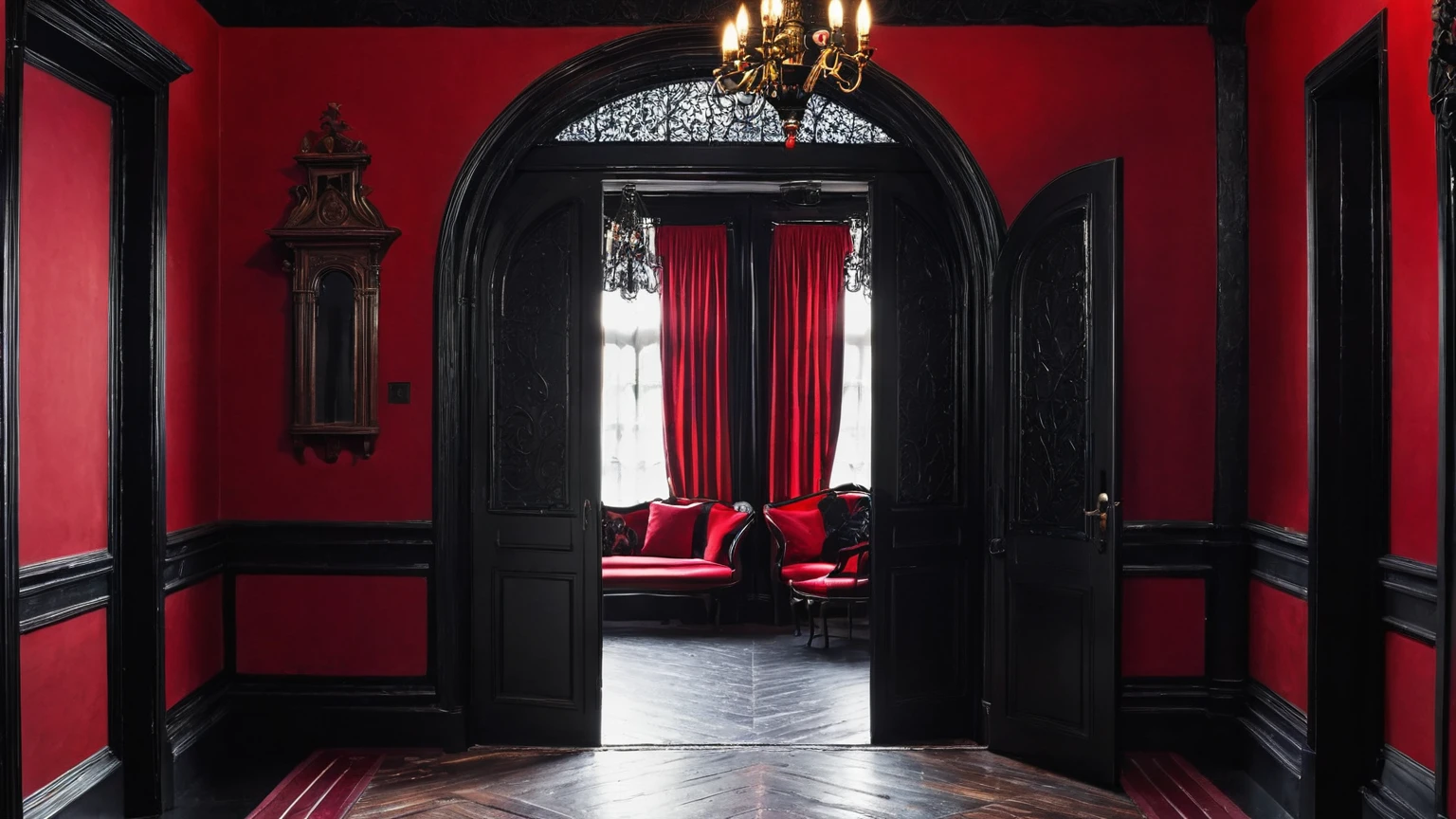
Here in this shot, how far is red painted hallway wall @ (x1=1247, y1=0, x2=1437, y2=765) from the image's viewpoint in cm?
327

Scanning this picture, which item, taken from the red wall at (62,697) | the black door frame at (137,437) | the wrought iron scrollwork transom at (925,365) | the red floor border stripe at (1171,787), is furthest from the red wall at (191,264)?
the red floor border stripe at (1171,787)

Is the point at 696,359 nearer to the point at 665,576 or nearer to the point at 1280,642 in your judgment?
the point at 665,576

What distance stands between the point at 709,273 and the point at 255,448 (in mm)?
4056

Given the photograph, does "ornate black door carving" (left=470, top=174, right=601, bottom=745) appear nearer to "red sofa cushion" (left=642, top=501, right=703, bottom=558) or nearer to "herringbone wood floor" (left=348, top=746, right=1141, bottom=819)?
"herringbone wood floor" (left=348, top=746, right=1141, bottom=819)

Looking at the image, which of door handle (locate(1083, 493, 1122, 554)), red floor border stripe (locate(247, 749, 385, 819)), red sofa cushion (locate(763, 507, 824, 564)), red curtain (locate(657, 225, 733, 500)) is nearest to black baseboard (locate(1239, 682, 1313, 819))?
door handle (locate(1083, 493, 1122, 554))

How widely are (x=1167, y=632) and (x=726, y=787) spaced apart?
1.98m

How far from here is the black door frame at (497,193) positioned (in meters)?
4.68

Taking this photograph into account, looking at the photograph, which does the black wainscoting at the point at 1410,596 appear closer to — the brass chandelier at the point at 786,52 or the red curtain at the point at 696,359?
the brass chandelier at the point at 786,52

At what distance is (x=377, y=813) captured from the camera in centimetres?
395

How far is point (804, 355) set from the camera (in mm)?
8156

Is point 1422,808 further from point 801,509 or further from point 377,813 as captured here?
point 801,509

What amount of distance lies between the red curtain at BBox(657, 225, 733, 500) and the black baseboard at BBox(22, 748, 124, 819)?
472 cm

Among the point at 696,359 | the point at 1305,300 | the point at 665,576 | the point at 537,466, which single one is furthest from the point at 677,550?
the point at 1305,300

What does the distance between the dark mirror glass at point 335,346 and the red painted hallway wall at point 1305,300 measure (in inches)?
147
